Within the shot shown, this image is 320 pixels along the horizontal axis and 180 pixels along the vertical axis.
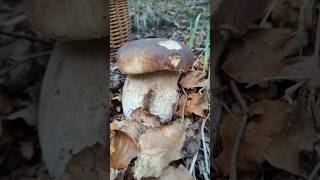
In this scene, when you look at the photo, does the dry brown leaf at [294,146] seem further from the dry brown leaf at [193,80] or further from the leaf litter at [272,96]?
the dry brown leaf at [193,80]

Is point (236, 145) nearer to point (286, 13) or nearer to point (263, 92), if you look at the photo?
point (263, 92)

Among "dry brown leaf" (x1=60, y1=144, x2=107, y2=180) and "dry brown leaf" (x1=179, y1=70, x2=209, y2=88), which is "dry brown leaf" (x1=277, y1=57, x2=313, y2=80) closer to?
"dry brown leaf" (x1=179, y1=70, x2=209, y2=88)

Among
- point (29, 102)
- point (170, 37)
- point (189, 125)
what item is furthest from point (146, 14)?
point (29, 102)

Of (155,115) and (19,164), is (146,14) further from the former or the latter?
(19,164)

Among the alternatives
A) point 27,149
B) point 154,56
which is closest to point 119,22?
point 154,56

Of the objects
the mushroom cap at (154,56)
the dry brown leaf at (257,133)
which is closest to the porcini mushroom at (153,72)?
the mushroom cap at (154,56)

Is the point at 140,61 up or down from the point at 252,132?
up

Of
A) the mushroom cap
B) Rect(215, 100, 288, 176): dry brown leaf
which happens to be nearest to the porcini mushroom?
the mushroom cap
